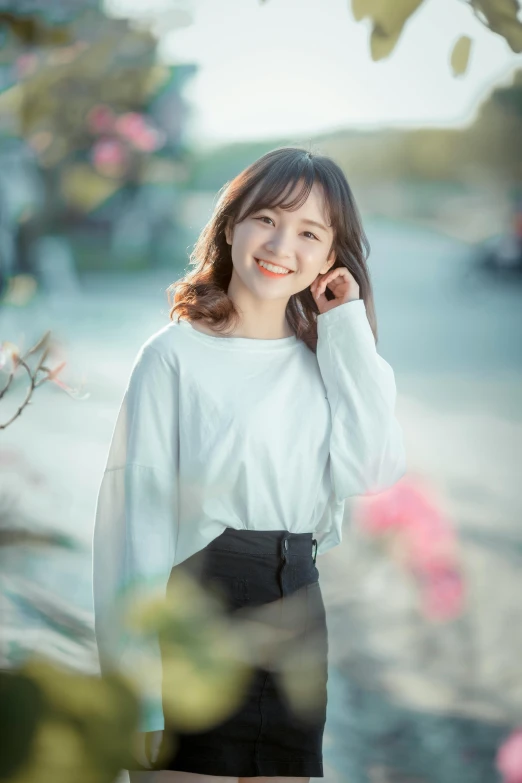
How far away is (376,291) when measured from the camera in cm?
227

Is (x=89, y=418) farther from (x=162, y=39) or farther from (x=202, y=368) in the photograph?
(x=202, y=368)

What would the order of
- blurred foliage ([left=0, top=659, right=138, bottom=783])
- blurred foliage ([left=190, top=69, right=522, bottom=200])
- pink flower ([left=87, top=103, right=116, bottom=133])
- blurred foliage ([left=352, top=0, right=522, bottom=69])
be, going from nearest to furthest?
blurred foliage ([left=0, top=659, right=138, bottom=783])
blurred foliage ([left=352, top=0, right=522, bottom=69])
blurred foliage ([left=190, top=69, right=522, bottom=200])
pink flower ([left=87, top=103, right=116, bottom=133])

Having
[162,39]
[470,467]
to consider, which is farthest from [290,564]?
[162,39]

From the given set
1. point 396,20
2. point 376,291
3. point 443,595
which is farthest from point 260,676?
point 376,291

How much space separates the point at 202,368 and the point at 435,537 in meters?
1.14

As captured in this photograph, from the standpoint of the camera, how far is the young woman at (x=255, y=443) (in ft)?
3.88

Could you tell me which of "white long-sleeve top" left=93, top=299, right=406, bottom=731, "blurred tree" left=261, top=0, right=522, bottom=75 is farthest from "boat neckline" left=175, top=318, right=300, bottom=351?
"blurred tree" left=261, top=0, right=522, bottom=75

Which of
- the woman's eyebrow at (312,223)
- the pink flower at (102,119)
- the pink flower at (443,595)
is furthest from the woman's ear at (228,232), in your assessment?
the pink flower at (443,595)

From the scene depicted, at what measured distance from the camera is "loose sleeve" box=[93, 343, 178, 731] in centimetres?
117

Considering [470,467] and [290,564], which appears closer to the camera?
[290,564]

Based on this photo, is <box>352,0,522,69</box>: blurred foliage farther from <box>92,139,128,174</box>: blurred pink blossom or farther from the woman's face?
<box>92,139,128,174</box>: blurred pink blossom

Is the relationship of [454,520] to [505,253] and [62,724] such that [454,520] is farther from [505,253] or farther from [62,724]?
[62,724]

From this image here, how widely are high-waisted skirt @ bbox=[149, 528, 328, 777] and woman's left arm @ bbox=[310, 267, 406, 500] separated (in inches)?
4.8

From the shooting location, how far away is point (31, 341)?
7.98ft
